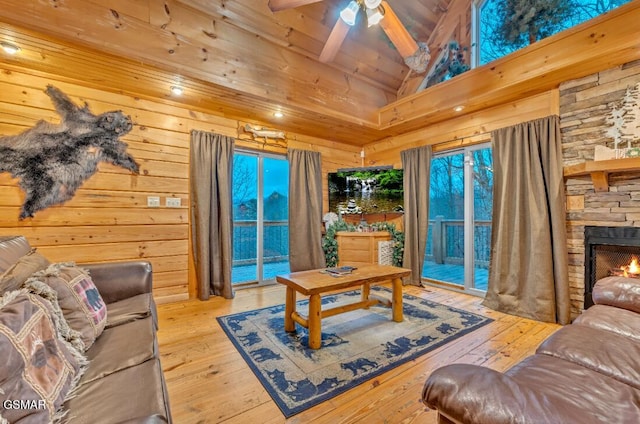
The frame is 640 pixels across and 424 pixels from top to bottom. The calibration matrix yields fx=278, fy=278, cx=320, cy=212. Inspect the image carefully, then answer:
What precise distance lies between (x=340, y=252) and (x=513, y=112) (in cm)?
287

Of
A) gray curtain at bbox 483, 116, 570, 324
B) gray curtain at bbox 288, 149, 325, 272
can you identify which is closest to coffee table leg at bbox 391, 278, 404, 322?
gray curtain at bbox 483, 116, 570, 324

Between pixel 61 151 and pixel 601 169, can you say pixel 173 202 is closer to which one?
pixel 61 151

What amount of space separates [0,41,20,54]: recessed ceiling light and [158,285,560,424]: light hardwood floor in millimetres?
2715

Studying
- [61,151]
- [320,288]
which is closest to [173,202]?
[61,151]

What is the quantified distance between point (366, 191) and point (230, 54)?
8.94ft

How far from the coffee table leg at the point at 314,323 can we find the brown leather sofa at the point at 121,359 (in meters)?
1.11

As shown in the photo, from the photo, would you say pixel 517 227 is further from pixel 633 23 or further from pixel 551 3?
pixel 551 3

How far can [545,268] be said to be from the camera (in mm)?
2852

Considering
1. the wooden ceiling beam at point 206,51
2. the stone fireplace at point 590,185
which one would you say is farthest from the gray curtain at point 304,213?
the stone fireplace at point 590,185

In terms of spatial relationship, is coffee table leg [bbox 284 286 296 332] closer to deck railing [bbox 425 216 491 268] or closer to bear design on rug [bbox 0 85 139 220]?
bear design on rug [bbox 0 85 139 220]

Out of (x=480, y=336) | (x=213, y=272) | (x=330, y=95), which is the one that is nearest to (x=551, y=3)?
(x=330, y=95)

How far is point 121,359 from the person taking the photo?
49.5 inches

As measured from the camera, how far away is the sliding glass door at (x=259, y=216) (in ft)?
13.8

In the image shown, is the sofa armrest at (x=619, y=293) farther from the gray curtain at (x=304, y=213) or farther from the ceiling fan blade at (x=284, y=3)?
the gray curtain at (x=304, y=213)
